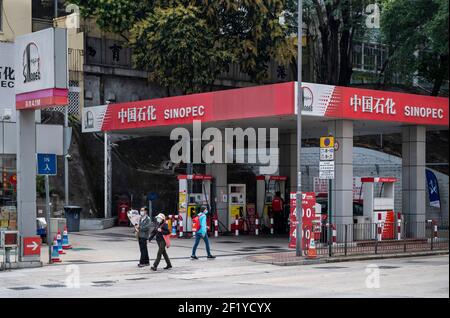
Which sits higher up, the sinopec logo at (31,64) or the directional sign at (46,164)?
the sinopec logo at (31,64)

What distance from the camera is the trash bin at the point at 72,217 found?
111 feet

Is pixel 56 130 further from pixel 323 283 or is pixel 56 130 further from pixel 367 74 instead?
pixel 367 74

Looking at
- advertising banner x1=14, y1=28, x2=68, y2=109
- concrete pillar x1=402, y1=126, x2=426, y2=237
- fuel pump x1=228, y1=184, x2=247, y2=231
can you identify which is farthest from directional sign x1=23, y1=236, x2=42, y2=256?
concrete pillar x1=402, y1=126, x2=426, y2=237

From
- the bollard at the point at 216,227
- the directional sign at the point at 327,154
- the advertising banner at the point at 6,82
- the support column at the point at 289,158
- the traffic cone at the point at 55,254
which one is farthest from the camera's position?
the support column at the point at 289,158

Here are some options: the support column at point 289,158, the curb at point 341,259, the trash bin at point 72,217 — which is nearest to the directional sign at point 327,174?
the curb at point 341,259

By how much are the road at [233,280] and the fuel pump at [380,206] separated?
497 centimetres

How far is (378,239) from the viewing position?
2936 centimetres

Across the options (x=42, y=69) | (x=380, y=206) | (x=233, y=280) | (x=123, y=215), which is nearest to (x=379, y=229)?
(x=380, y=206)

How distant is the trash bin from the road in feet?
34.6

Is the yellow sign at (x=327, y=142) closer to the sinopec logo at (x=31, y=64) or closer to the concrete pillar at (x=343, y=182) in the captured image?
the concrete pillar at (x=343, y=182)

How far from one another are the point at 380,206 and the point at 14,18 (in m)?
21.1

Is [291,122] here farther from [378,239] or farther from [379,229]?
[379,229]

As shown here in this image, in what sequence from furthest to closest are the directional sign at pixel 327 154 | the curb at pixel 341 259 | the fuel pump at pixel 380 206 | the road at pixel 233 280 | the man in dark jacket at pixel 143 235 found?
the fuel pump at pixel 380 206, the directional sign at pixel 327 154, the curb at pixel 341 259, the man in dark jacket at pixel 143 235, the road at pixel 233 280
